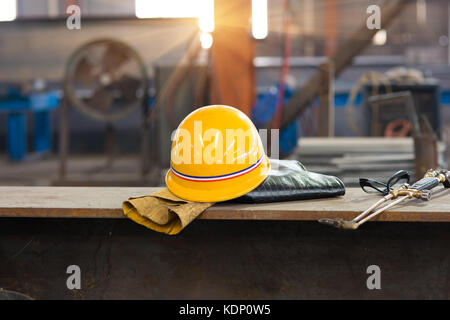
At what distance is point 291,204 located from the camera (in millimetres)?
1546

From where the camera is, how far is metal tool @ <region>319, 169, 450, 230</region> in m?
1.37

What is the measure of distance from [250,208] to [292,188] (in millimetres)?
161

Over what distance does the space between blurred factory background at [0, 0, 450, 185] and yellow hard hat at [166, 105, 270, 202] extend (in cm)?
140

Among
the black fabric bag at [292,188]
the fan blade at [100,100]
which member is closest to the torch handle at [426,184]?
the black fabric bag at [292,188]

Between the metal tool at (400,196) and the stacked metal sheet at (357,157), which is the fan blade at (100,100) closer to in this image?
the stacked metal sheet at (357,157)

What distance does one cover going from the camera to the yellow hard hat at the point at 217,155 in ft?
5.08

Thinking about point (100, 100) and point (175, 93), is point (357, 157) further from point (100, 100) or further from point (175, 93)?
point (175, 93)

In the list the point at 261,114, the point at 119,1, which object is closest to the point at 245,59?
the point at 261,114

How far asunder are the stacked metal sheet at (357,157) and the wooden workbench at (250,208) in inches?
53.3

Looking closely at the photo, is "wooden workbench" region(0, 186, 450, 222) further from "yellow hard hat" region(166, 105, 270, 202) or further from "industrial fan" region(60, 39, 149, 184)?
"industrial fan" region(60, 39, 149, 184)

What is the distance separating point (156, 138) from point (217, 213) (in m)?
5.40

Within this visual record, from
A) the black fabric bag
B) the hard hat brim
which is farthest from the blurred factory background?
the hard hat brim

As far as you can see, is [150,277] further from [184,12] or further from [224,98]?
[184,12]
